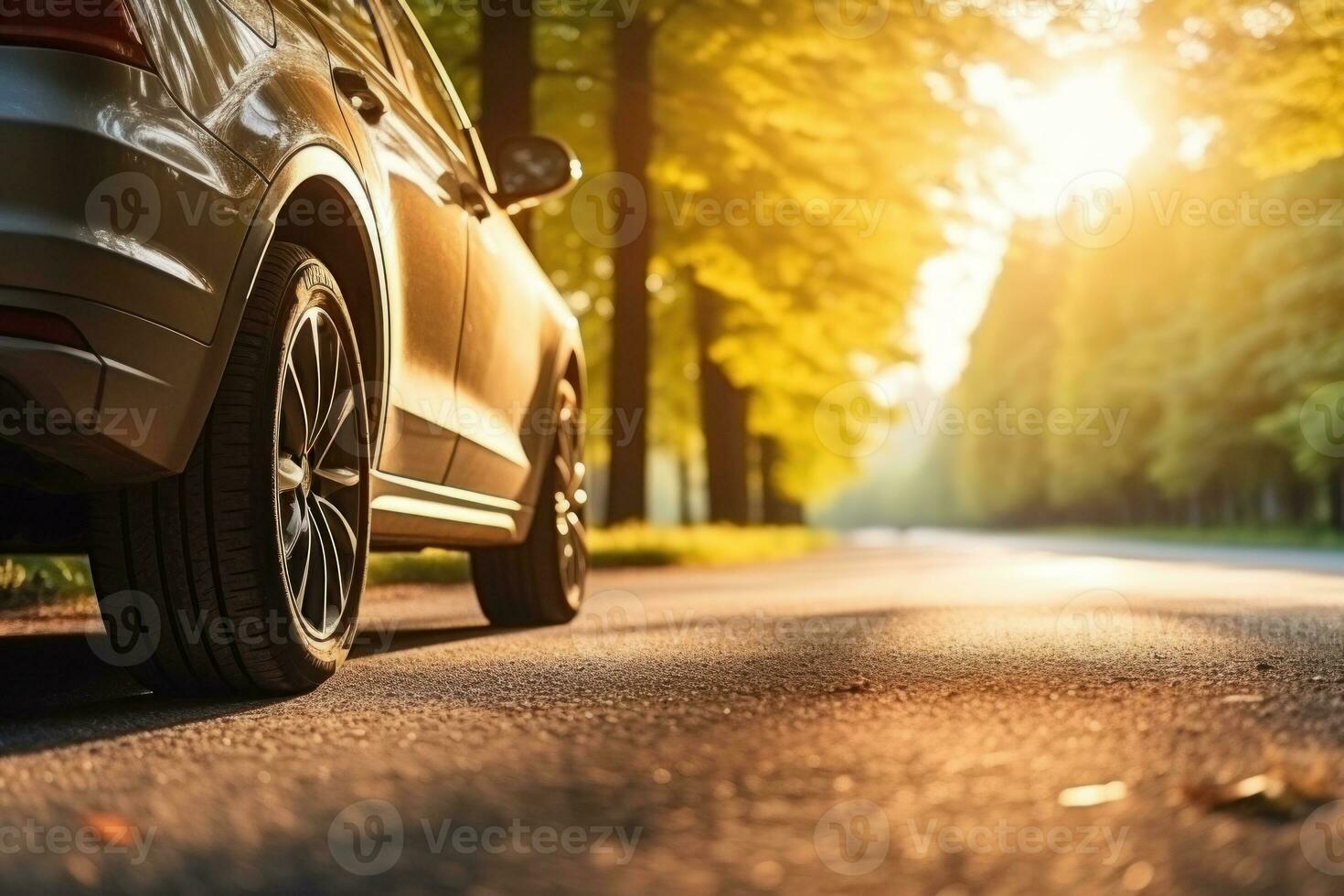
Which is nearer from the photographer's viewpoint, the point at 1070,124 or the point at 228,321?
the point at 228,321

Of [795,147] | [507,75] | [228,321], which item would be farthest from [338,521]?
[795,147]

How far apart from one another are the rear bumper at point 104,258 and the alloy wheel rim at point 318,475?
415 mm

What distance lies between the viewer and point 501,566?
5484 mm

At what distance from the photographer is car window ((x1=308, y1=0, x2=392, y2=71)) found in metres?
3.78

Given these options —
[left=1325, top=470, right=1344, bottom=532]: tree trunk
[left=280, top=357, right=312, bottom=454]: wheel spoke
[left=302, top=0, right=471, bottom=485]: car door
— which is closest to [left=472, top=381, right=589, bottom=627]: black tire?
[left=302, top=0, right=471, bottom=485]: car door

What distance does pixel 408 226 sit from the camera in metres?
3.81

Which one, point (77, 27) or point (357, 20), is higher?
point (357, 20)

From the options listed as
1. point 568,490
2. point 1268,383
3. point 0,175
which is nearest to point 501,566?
point 568,490

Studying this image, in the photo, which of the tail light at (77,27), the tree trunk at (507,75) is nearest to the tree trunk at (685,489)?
the tree trunk at (507,75)

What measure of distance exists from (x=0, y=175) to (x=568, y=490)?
11.9ft

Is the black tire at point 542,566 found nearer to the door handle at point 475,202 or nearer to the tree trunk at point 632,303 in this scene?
the door handle at point 475,202

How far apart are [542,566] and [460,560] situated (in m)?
5.12

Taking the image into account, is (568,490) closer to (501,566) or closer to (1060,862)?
(501,566)

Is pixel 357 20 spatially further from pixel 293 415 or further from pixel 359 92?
pixel 293 415
